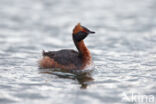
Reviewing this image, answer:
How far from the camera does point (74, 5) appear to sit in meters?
23.1

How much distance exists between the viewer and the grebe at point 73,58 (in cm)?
1096

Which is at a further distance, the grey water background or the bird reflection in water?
the bird reflection in water

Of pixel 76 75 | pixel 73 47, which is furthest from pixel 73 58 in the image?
pixel 73 47

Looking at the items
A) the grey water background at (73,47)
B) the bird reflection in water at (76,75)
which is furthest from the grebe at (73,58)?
the grey water background at (73,47)

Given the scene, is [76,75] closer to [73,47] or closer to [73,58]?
[73,58]

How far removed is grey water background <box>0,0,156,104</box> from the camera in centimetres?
924

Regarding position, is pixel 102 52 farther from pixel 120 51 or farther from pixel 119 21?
pixel 119 21

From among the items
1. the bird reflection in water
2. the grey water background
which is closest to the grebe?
the bird reflection in water

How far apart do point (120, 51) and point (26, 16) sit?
329 inches

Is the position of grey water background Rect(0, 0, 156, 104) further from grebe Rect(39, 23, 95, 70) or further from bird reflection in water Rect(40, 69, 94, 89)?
grebe Rect(39, 23, 95, 70)

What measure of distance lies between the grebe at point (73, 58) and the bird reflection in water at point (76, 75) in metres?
0.16

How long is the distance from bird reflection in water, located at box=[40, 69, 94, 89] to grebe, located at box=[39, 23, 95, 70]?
0.53ft

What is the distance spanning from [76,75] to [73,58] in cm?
65

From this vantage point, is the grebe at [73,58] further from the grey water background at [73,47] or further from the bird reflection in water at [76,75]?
the grey water background at [73,47]
